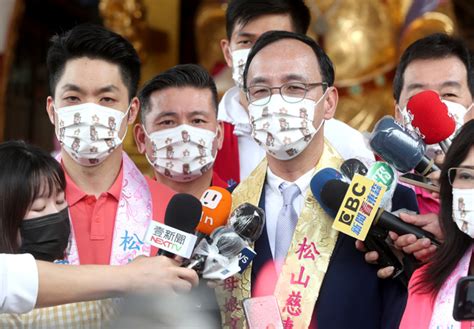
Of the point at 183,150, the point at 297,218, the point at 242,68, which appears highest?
the point at 242,68

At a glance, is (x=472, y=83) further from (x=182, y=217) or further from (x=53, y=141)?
(x=53, y=141)

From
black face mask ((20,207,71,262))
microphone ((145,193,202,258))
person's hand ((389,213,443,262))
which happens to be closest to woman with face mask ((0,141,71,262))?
black face mask ((20,207,71,262))

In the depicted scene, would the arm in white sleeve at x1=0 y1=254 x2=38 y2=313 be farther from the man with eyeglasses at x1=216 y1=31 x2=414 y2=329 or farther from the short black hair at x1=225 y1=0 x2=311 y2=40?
the short black hair at x1=225 y1=0 x2=311 y2=40

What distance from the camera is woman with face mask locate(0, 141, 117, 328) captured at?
8.58ft

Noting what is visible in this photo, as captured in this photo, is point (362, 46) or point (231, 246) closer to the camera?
point (231, 246)

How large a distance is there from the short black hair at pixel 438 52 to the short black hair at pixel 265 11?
21.3 inches

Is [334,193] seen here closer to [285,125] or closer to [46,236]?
[285,125]

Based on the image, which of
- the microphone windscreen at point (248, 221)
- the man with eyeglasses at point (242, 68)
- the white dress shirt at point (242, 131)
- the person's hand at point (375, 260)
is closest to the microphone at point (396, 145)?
the person's hand at point (375, 260)

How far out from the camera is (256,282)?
2865 millimetres

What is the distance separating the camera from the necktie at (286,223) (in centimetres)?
292

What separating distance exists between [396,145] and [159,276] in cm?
69

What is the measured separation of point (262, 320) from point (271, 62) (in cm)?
74

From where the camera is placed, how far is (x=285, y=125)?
2.90 metres

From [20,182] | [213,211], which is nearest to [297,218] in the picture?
[213,211]
